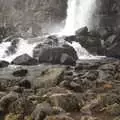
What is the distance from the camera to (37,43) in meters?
47.8

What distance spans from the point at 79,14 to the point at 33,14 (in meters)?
12.4

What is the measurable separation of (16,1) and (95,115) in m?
61.6

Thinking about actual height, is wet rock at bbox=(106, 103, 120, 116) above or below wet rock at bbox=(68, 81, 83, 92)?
below

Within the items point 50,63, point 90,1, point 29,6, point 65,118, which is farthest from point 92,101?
point 29,6

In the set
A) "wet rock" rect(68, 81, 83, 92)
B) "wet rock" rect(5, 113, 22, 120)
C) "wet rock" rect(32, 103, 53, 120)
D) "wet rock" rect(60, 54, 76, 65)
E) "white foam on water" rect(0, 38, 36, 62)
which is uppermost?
"white foam on water" rect(0, 38, 36, 62)

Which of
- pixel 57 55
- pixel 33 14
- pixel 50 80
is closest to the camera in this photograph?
pixel 50 80

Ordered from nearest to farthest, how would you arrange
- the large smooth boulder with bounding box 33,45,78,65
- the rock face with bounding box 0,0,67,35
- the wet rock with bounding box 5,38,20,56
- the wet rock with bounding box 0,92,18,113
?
1. the wet rock with bounding box 0,92,18,113
2. the large smooth boulder with bounding box 33,45,78,65
3. the wet rock with bounding box 5,38,20,56
4. the rock face with bounding box 0,0,67,35

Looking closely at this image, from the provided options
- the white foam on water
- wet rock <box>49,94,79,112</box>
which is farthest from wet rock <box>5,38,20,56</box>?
wet rock <box>49,94,79,112</box>

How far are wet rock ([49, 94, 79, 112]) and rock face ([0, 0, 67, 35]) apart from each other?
48.0 m

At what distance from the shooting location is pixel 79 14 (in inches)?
2525

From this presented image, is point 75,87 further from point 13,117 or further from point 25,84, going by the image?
point 13,117

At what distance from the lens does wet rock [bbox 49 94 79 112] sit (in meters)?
16.6

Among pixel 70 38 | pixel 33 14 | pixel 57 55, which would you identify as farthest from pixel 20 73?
pixel 33 14

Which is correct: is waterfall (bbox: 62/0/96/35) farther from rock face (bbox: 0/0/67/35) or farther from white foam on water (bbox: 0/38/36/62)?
white foam on water (bbox: 0/38/36/62)
